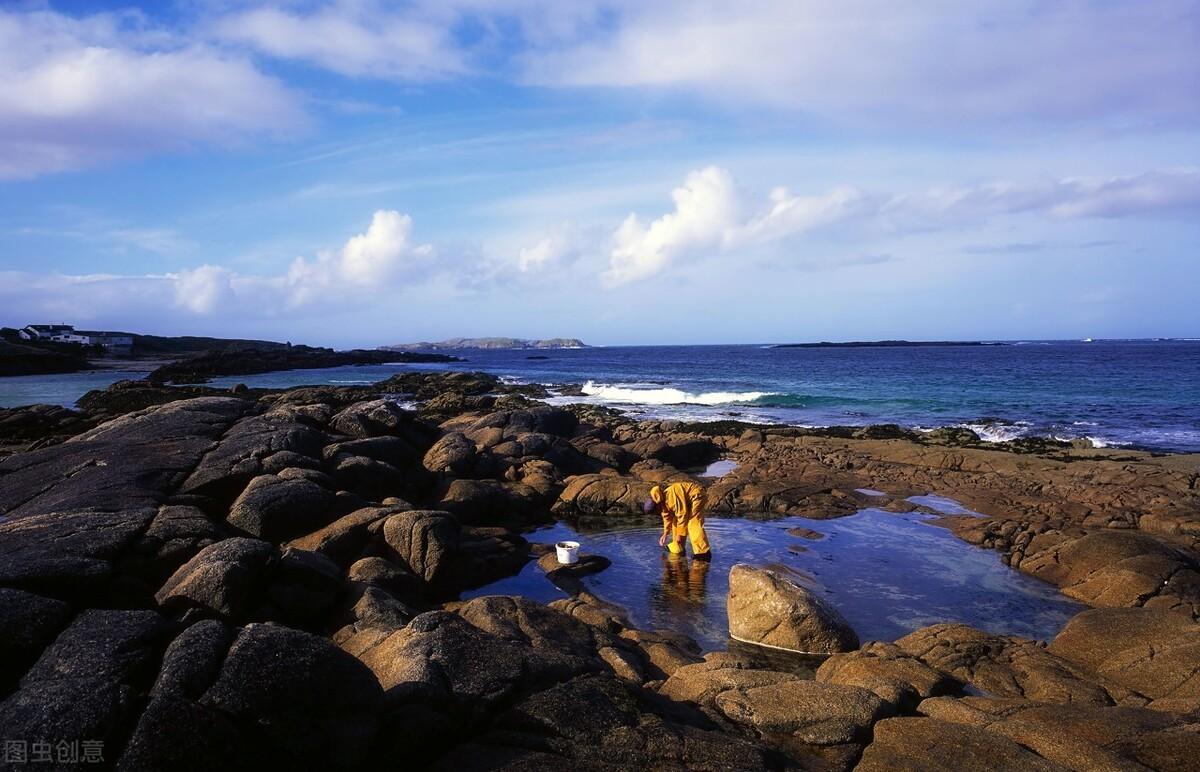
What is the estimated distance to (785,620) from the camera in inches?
413

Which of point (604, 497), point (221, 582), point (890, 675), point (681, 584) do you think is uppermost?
point (221, 582)

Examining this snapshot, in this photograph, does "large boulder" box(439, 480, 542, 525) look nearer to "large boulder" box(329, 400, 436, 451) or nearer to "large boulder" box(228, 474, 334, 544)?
"large boulder" box(228, 474, 334, 544)

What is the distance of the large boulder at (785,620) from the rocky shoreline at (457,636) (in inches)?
2.7

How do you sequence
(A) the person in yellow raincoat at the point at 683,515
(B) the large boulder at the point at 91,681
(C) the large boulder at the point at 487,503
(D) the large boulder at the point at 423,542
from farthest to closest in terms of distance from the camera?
(C) the large boulder at the point at 487,503, (A) the person in yellow raincoat at the point at 683,515, (D) the large boulder at the point at 423,542, (B) the large boulder at the point at 91,681

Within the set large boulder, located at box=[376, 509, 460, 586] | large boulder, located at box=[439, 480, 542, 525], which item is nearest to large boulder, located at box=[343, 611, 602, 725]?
large boulder, located at box=[376, 509, 460, 586]

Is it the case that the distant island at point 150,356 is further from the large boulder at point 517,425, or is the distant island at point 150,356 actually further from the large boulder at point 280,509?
the large boulder at point 280,509

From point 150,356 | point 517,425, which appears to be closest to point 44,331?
point 150,356

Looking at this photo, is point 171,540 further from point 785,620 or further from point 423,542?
point 785,620

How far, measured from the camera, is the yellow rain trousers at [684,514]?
15148mm

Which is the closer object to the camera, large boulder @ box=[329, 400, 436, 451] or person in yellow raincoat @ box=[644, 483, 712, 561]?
person in yellow raincoat @ box=[644, 483, 712, 561]

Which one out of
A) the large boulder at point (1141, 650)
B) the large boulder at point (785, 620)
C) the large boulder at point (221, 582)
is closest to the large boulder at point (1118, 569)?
the large boulder at point (1141, 650)

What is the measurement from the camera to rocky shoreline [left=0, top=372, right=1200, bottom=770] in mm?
5594

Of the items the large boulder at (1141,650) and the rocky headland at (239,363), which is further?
the rocky headland at (239,363)

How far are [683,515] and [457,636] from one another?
8.66m
